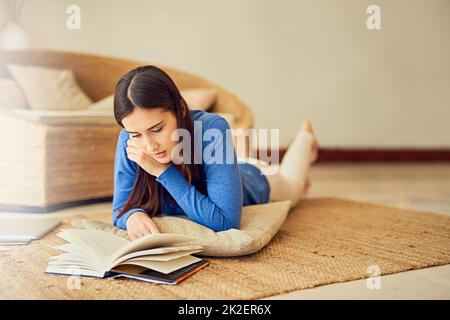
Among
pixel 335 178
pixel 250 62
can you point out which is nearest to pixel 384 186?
pixel 335 178

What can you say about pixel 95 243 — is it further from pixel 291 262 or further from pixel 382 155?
pixel 382 155

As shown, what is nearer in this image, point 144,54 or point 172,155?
point 172,155

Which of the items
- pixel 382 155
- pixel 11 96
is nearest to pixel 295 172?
pixel 11 96

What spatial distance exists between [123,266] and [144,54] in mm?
2580

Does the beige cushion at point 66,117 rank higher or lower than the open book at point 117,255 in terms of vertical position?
higher

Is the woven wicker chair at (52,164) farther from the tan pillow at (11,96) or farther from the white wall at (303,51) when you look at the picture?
the white wall at (303,51)

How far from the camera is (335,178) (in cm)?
328

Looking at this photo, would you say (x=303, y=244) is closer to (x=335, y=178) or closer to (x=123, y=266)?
(x=123, y=266)

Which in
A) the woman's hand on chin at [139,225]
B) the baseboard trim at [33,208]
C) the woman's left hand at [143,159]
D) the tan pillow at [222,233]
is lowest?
the baseboard trim at [33,208]

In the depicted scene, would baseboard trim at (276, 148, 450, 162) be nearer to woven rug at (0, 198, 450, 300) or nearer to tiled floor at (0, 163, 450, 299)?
tiled floor at (0, 163, 450, 299)

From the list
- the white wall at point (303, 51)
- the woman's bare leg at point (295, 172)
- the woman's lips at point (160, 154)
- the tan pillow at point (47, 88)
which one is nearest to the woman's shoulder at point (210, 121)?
the woman's lips at point (160, 154)

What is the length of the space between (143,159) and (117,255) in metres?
0.27

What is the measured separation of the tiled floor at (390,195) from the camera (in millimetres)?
1002

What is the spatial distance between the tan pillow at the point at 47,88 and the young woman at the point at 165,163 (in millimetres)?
1254
